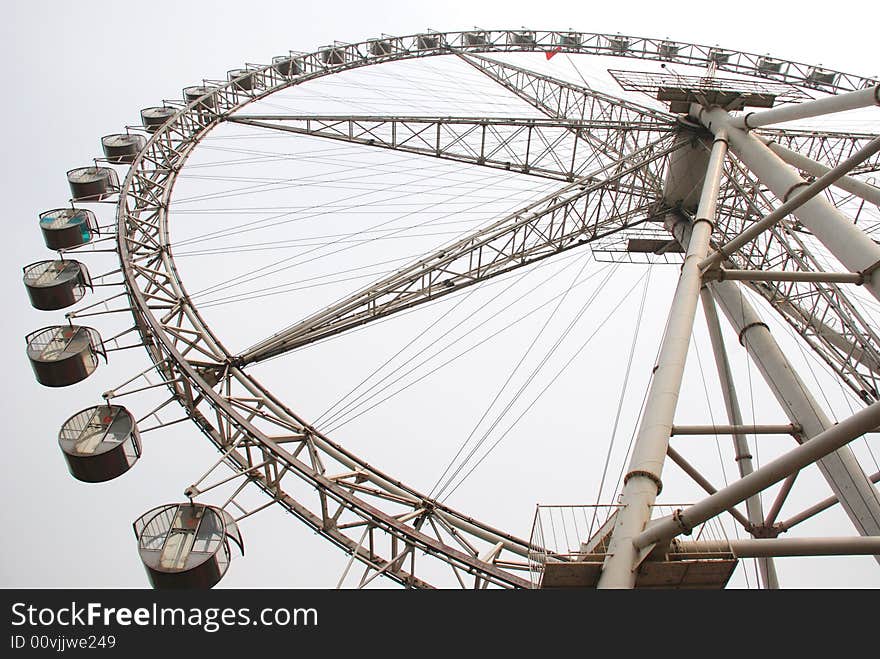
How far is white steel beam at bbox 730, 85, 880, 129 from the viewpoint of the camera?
1504cm

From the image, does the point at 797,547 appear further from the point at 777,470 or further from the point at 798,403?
the point at 798,403

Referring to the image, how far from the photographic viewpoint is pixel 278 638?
839cm

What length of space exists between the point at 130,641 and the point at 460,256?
12.0 metres

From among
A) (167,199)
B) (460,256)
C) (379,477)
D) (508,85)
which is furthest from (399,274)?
(508,85)

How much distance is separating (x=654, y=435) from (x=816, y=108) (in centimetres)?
1054

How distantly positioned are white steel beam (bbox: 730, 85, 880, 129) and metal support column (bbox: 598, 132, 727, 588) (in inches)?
200

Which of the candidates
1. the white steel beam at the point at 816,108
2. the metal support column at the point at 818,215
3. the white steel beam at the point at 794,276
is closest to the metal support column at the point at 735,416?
the metal support column at the point at 818,215

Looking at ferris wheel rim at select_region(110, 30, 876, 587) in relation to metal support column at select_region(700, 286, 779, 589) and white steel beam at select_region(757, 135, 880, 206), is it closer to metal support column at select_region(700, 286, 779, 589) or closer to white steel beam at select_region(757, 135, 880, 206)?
metal support column at select_region(700, 286, 779, 589)

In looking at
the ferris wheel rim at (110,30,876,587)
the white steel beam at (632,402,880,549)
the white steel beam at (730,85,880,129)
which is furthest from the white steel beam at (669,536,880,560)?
the white steel beam at (730,85,880,129)

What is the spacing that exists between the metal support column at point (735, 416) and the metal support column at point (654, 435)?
16.7ft

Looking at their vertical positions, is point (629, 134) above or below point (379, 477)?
above

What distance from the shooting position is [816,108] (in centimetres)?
1611

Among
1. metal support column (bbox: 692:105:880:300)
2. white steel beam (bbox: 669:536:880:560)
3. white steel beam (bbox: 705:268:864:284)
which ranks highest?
metal support column (bbox: 692:105:880:300)

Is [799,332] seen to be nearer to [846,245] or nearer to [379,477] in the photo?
[846,245]
